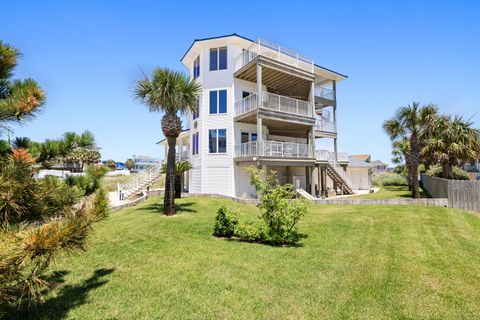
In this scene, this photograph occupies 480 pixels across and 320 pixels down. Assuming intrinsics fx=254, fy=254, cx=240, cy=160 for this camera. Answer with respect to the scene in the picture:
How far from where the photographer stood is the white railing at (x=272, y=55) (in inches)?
831

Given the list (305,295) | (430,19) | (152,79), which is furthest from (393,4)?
(305,295)

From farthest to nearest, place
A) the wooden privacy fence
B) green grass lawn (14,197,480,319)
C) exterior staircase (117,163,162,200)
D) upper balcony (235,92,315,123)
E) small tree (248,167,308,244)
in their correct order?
exterior staircase (117,163,162,200), upper balcony (235,92,315,123), the wooden privacy fence, small tree (248,167,308,244), green grass lawn (14,197,480,319)

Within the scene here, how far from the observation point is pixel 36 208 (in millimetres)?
2975

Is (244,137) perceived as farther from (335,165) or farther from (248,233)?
(248,233)

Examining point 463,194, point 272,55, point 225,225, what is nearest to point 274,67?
point 272,55

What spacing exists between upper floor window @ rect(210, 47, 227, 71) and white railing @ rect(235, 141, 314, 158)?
727cm

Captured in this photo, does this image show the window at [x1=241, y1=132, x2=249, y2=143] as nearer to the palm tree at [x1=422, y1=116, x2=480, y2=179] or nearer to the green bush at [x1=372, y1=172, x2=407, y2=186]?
the palm tree at [x1=422, y1=116, x2=480, y2=179]

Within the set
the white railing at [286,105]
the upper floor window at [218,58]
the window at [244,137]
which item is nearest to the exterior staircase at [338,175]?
the white railing at [286,105]

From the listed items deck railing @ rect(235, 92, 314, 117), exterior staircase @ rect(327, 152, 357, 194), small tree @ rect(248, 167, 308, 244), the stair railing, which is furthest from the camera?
exterior staircase @ rect(327, 152, 357, 194)

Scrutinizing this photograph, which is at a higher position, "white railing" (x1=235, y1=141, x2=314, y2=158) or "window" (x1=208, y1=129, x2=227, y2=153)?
"window" (x1=208, y1=129, x2=227, y2=153)

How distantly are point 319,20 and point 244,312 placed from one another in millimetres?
12692

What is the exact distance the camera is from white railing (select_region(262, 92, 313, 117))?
67.0 ft

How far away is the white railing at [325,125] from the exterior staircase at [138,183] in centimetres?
1580

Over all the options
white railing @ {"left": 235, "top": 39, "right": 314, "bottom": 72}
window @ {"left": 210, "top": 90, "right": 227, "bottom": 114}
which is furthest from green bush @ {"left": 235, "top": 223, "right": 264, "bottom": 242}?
white railing @ {"left": 235, "top": 39, "right": 314, "bottom": 72}
